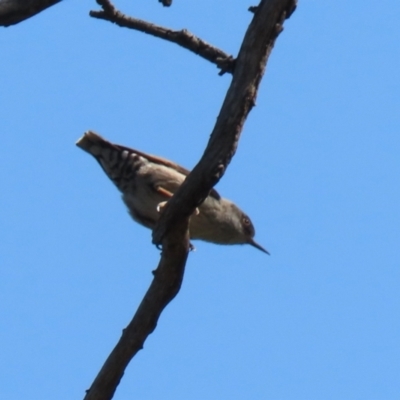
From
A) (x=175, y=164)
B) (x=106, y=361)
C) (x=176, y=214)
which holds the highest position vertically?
(x=175, y=164)

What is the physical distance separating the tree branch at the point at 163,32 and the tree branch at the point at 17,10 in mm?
901

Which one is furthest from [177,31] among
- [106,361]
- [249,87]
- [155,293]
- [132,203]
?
[132,203]

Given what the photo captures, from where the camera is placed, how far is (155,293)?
5355mm

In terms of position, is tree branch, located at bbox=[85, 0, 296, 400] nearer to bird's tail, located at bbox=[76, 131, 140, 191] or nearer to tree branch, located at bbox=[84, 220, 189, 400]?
tree branch, located at bbox=[84, 220, 189, 400]

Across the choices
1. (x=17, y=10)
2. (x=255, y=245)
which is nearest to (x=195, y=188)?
(x=17, y=10)

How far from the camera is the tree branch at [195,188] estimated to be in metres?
4.86

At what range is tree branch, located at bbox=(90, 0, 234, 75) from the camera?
5.26m

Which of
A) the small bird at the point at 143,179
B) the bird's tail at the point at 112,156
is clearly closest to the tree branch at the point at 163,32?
the small bird at the point at 143,179

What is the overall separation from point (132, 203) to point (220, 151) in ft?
13.1

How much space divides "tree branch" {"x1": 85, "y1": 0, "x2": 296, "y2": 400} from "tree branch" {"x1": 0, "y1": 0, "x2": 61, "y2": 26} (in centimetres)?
119

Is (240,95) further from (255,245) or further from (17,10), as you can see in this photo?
(255,245)

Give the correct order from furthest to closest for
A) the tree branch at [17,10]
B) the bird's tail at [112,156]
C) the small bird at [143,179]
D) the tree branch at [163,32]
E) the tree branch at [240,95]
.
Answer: the bird's tail at [112,156] < the small bird at [143,179] < the tree branch at [163,32] < the tree branch at [240,95] < the tree branch at [17,10]

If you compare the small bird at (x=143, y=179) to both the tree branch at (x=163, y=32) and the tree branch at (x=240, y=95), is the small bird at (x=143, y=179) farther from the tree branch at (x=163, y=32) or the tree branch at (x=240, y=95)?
the tree branch at (x=240, y=95)

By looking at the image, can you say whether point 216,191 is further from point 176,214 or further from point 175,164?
point 176,214
